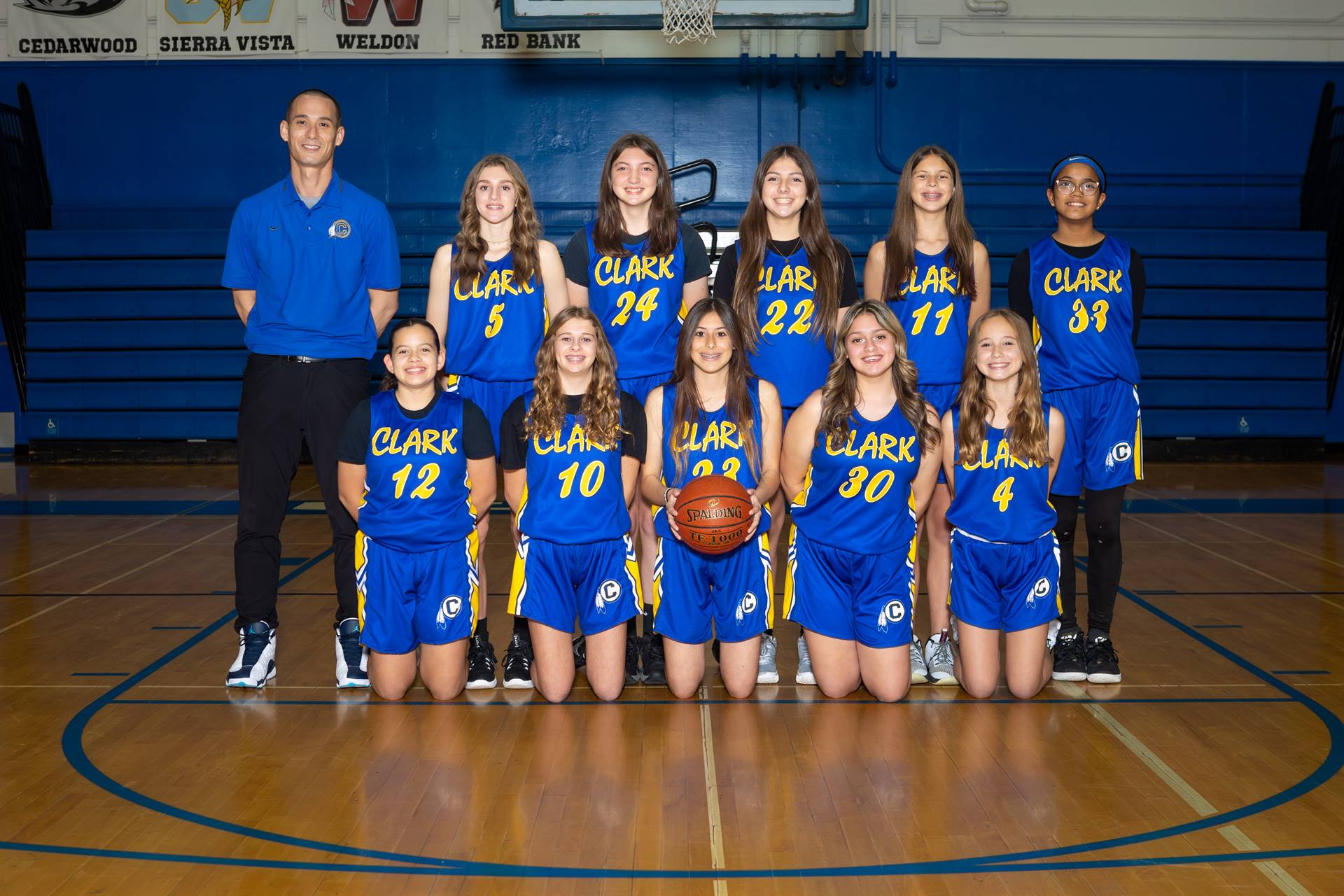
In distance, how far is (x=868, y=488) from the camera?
144 inches

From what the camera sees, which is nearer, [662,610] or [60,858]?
[60,858]

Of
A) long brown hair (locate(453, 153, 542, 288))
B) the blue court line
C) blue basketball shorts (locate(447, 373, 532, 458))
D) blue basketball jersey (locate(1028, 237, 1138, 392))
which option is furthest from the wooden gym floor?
long brown hair (locate(453, 153, 542, 288))

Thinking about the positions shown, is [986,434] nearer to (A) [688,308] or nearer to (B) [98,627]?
(A) [688,308]

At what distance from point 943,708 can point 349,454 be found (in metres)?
1.90

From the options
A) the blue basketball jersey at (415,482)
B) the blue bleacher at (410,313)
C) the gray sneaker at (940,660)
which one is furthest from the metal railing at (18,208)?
the gray sneaker at (940,660)

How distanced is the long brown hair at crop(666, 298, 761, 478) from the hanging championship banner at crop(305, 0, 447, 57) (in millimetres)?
7862

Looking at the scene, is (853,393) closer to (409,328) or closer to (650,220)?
(650,220)

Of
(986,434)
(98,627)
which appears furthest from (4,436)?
(986,434)

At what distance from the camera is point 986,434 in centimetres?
374

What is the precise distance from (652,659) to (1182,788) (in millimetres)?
1599

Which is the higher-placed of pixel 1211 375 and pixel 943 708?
pixel 1211 375

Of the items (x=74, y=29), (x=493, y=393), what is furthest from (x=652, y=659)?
(x=74, y=29)

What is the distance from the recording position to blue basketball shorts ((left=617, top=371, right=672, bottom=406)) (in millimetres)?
3941

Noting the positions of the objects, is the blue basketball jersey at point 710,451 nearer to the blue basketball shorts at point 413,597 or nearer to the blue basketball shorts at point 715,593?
the blue basketball shorts at point 715,593
